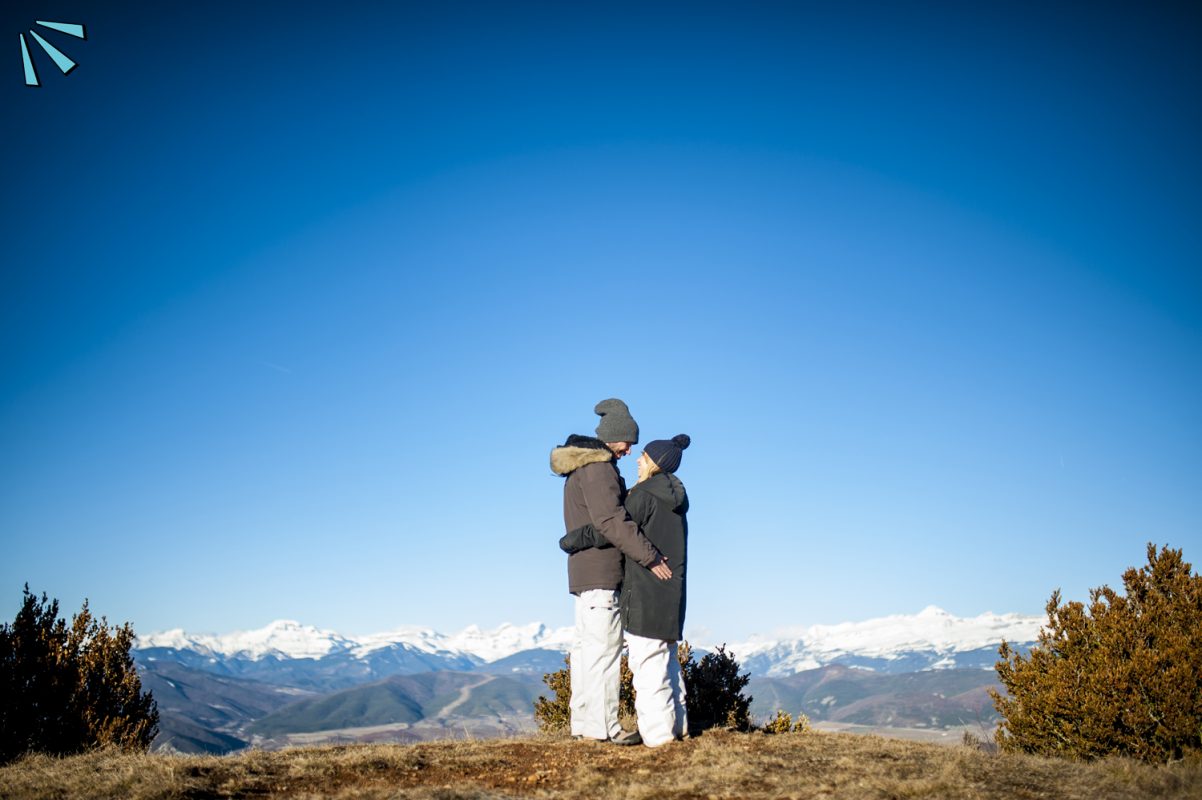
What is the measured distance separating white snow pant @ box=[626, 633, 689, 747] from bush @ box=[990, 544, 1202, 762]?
276 inches

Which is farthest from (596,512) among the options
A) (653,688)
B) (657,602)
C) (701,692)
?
(701,692)

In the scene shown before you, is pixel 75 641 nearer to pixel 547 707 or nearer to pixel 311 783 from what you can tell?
pixel 547 707

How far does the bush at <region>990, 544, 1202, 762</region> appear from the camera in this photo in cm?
1044

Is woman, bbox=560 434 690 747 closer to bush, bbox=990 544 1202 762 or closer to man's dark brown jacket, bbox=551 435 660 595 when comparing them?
man's dark brown jacket, bbox=551 435 660 595

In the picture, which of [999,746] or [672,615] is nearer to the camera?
[672,615]

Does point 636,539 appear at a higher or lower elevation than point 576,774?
higher

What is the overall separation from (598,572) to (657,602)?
68 centimetres

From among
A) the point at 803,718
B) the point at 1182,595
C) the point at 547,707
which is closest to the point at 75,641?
the point at 547,707

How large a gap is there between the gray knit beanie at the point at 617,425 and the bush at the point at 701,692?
630cm

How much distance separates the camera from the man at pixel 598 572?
7.61m

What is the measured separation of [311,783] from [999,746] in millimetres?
10658

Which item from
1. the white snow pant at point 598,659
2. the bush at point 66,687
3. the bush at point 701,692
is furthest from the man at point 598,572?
the bush at point 66,687

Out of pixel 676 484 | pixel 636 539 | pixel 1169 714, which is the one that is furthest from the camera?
pixel 1169 714

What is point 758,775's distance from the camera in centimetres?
646
